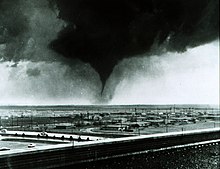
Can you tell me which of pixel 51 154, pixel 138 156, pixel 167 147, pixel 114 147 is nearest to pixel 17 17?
pixel 51 154

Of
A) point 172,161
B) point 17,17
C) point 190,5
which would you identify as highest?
point 190,5

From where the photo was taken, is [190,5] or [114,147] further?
[190,5]

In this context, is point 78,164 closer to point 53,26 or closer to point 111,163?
point 111,163

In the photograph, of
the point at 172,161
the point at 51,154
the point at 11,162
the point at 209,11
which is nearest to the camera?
the point at 11,162

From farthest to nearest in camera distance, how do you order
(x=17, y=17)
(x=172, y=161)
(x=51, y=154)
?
(x=172, y=161)
(x=17, y=17)
(x=51, y=154)

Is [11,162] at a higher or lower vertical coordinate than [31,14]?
lower

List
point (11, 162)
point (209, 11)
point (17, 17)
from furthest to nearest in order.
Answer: point (209, 11)
point (17, 17)
point (11, 162)

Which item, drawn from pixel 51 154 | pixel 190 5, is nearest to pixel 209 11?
pixel 190 5

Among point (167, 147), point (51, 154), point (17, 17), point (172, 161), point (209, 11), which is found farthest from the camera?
point (167, 147)

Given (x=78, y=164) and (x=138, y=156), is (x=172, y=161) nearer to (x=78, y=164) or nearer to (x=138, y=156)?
(x=138, y=156)
